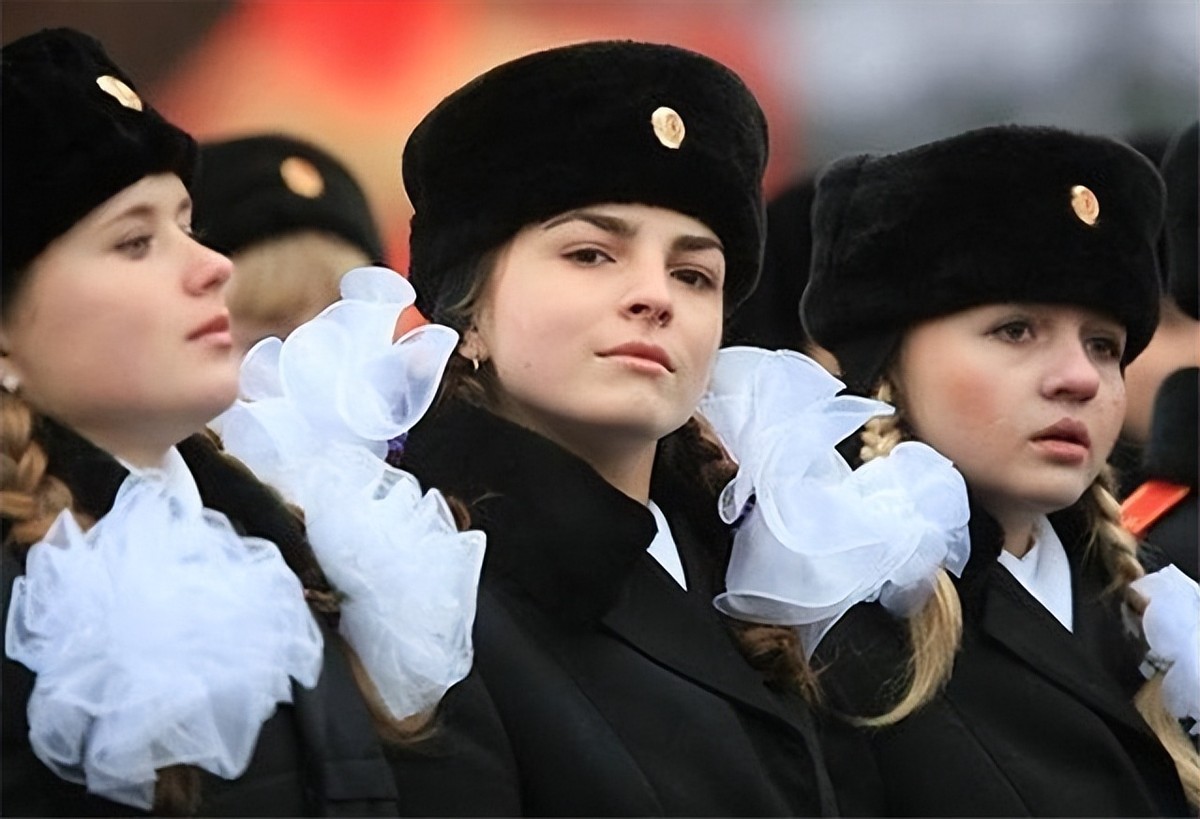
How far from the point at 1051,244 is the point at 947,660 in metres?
0.51

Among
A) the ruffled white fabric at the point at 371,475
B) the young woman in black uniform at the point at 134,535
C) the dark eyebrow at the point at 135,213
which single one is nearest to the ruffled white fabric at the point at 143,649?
the young woman in black uniform at the point at 134,535

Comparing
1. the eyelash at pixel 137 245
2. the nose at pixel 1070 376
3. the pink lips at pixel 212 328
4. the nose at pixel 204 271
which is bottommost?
the nose at pixel 1070 376

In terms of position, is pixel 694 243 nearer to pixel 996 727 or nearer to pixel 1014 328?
pixel 1014 328

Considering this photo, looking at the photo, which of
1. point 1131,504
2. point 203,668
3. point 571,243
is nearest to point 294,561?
point 203,668

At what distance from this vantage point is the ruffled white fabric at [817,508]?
6.90ft

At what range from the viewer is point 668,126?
203 centimetres

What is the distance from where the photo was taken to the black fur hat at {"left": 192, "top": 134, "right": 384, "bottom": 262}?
2521mm

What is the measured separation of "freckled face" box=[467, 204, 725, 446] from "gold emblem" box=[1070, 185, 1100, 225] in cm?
52

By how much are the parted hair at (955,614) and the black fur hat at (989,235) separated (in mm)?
78

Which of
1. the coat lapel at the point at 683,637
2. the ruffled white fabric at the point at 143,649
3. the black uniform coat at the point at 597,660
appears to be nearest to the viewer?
the ruffled white fabric at the point at 143,649

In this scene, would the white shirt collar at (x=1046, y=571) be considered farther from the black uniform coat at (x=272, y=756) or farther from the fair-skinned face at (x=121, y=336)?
the fair-skinned face at (x=121, y=336)

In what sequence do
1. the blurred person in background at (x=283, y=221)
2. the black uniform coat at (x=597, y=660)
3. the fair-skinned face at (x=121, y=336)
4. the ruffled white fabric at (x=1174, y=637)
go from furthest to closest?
1. the blurred person in background at (x=283, y=221)
2. the ruffled white fabric at (x=1174, y=637)
3. the black uniform coat at (x=597, y=660)
4. the fair-skinned face at (x=121, y=336)

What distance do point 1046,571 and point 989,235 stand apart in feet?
1.39

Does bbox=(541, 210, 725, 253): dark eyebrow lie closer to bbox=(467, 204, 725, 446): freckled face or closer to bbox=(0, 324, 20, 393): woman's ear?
bbox=(467, 204, 725, 446): freckled face
